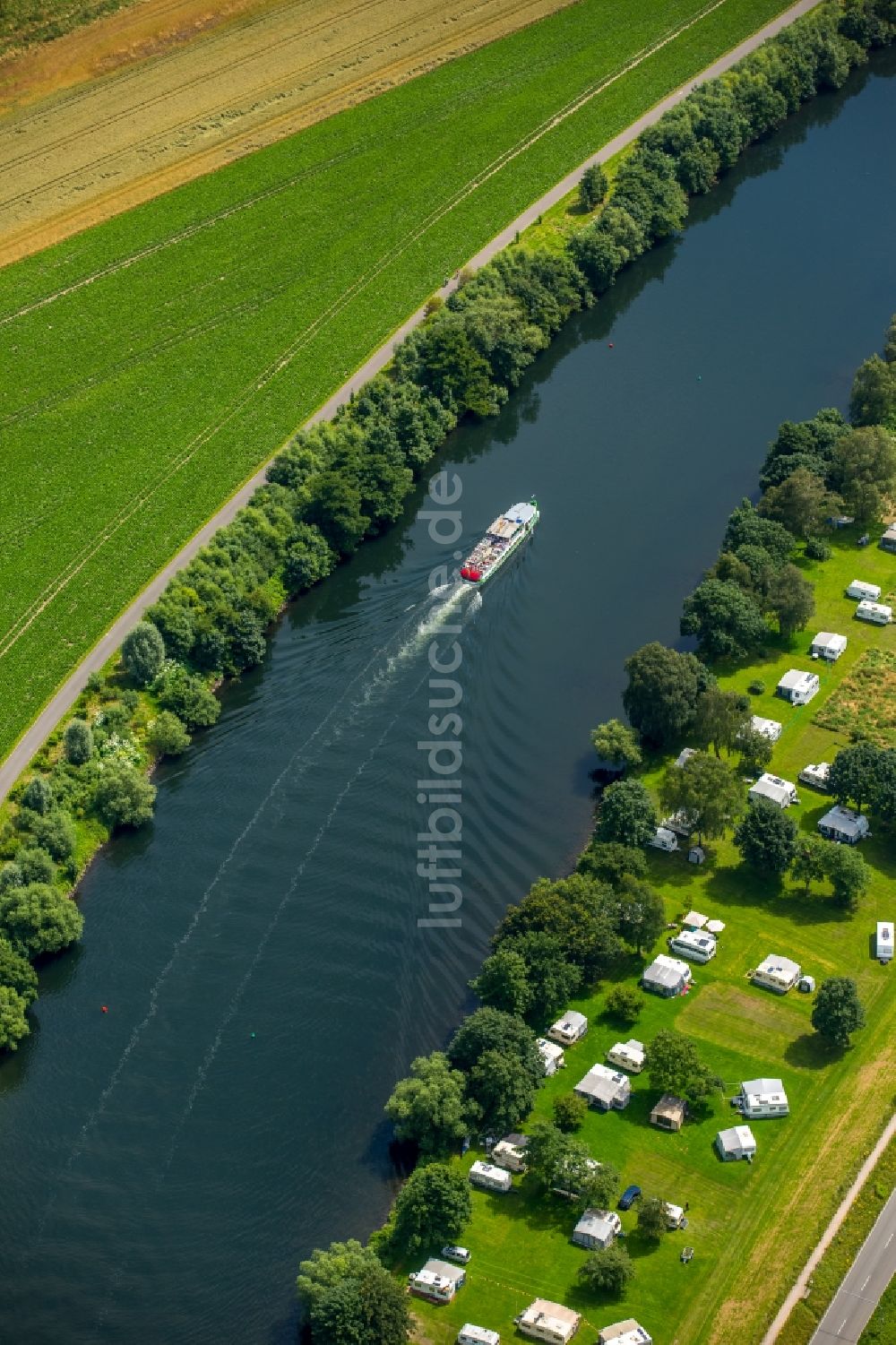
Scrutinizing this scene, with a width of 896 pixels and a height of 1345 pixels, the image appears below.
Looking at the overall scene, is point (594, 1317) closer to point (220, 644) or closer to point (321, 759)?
point (321, 759)

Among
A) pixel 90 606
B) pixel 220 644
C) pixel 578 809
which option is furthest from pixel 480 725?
pixel 90 606

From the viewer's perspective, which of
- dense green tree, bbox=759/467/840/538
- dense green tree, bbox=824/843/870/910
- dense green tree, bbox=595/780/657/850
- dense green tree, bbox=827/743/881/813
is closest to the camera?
dense green tree, bbox=824/843/870/910

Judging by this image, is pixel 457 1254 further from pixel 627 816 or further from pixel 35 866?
pixel 35 866

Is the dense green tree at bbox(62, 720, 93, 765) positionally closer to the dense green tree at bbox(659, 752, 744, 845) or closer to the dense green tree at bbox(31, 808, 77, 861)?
the dense green tree at bbox(31, 808, 77, 861)

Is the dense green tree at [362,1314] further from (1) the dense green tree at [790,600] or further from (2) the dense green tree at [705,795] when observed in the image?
(1) the dense green tree at [790,600]

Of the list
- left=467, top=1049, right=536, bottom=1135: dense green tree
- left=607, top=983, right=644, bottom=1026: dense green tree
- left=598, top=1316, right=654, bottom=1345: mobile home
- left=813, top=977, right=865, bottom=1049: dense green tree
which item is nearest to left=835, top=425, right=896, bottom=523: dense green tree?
left=813, top=977, right=865, bottom=1049: dense green tree

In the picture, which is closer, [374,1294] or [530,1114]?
[374,1294]

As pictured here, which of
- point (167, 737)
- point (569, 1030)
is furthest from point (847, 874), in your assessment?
point (167, 737)
